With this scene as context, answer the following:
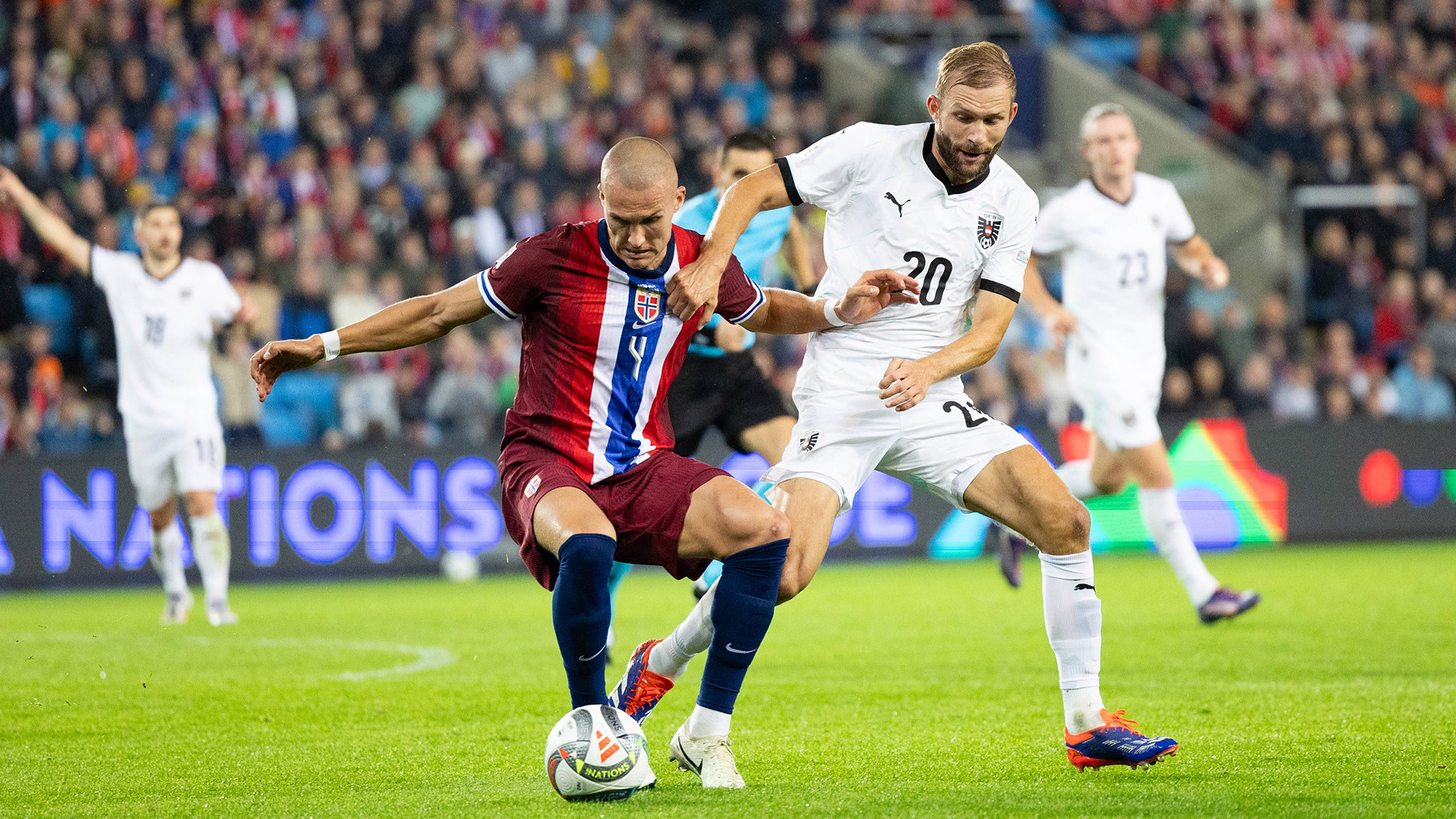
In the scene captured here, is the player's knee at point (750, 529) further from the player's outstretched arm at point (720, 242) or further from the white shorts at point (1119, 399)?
the white shorts at point (1119, 399)

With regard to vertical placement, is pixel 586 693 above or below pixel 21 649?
above

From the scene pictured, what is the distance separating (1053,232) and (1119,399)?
99 cm

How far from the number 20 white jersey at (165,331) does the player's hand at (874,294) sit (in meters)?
5.97

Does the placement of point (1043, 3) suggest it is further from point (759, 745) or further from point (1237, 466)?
point (759, 745)

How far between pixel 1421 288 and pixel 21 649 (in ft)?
48.9

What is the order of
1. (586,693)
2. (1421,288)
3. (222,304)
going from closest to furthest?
(586,693)
(222,304)
(1421,288)

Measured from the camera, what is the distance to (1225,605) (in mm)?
8633

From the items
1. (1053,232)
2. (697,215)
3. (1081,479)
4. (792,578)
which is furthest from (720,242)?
(1081,479)

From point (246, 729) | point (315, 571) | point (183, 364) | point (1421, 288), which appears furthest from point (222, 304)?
point (1421, 288)

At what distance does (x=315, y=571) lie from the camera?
42.3 feet

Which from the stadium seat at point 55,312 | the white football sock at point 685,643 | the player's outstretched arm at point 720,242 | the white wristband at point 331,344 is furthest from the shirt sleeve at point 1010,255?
the stadium seat at point 55,312

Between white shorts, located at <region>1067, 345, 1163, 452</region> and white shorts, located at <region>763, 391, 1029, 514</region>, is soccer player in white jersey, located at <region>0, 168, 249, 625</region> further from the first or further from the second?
white shorts, located at <region>763, 391, 1029, 514</region>

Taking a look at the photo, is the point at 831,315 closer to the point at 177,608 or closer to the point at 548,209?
the point at 177,608

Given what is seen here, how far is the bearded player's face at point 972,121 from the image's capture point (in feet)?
16.6
